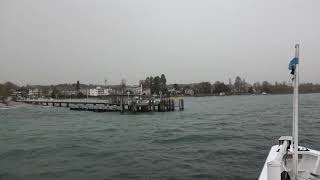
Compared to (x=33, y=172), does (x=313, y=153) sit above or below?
above

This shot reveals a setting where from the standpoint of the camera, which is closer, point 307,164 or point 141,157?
point 307,164

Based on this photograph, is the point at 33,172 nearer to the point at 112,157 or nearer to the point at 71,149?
the point at 112,157

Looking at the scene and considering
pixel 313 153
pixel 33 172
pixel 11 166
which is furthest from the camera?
pixel 11 166

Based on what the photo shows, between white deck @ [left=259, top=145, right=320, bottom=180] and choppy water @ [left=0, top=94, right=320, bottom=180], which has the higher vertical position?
white deck @ [left=259, top=145, right=320, bottom=180]

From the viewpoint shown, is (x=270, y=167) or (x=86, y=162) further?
(x=86, y=162)

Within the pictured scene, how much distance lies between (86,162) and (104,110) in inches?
2380

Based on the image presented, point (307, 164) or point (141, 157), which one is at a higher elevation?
Answer: point (307, 164)

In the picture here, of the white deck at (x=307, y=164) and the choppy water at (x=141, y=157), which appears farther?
the choppy water at (x=141, y=157)

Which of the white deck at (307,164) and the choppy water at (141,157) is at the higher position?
the white deck at (307,164)

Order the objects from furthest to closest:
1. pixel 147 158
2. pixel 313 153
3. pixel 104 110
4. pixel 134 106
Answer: pixel 104 110, pixel 134 106, pixel 147 158, pixel 313 153

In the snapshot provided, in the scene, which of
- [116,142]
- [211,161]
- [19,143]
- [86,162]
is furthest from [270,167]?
[19,143]

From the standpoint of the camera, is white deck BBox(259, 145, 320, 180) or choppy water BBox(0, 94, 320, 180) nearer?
white deck BBox(259, 145, 320, 180)

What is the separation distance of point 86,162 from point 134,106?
53.0 metres

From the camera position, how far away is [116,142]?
28891mm
